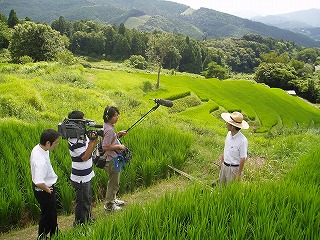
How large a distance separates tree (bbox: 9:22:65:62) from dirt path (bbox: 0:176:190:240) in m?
35.1

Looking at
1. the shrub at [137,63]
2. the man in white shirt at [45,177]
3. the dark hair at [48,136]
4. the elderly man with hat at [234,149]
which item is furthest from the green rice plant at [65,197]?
the shrub at [137,63]

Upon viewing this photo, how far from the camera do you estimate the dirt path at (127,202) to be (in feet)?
14.8

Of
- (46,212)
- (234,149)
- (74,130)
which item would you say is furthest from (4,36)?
(234,149)

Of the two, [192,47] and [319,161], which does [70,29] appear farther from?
[319,161]

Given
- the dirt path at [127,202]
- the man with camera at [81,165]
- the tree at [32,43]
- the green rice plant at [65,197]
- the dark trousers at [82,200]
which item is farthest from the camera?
the tree at [32,43]

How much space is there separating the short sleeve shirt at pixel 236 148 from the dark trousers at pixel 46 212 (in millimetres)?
2635

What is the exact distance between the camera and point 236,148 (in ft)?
16.1

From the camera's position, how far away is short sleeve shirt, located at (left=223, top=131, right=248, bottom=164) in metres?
4.83

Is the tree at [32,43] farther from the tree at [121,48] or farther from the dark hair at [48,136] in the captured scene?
the dark hair at [48,136]

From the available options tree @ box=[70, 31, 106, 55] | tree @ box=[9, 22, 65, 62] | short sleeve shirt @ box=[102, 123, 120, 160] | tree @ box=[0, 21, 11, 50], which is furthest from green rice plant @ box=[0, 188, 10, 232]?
tree @ box=[70, 31, 106, 55]

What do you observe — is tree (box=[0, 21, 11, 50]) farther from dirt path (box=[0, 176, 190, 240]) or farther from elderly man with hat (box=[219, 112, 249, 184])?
elderly man with hat (box=[219, 112, 249, 184])

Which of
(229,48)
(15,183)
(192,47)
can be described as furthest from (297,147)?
(229,48)

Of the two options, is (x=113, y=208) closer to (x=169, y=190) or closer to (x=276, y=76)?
(x=169, y=190)

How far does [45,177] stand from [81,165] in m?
0.54
